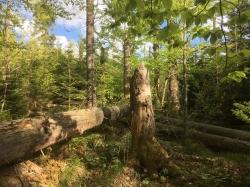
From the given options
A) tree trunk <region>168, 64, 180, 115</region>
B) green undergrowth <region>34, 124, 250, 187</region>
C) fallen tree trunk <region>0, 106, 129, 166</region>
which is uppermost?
tree trunk <region>168, 64, 180, 115</region>

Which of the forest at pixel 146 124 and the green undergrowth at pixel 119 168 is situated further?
the green undergrowth at pixel 119 168

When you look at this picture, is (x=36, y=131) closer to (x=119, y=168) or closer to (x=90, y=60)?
(x=119, y=168)

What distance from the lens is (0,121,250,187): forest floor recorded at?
614 centimetres

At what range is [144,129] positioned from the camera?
753 centimetres

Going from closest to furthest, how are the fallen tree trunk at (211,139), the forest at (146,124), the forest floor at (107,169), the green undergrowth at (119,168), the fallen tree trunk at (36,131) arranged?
the forest at (146,124) → the fallen tree trunk at (36,131) → the forest floor at (107,169) → the green undergrowth at (119,168) → the fallen tree trunk at (211,139)

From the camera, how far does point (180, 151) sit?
9391 mm

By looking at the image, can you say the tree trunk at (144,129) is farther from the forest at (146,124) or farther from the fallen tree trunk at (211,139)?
the fallen tree trunk at (211,139)

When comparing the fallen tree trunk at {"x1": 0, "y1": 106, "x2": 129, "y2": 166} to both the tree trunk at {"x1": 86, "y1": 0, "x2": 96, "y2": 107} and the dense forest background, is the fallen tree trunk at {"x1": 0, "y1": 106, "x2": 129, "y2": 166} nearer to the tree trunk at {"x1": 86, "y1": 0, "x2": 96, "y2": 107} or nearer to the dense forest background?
the dense forest background

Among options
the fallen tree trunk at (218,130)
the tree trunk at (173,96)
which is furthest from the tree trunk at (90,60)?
the tree trunk at (173,96)

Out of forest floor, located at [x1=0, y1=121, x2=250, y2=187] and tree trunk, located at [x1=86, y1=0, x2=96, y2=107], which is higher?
tree trunk, located at [x1=86, y1=0, x2=96, y2=107]

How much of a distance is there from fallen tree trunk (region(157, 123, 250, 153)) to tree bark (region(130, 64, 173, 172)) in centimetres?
341

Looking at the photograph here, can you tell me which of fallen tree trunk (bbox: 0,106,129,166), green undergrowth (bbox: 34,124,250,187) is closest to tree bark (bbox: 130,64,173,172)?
green undergrowth (bbox: 34,124,250,187)

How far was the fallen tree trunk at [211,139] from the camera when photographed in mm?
10219

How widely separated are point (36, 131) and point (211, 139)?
697cm
